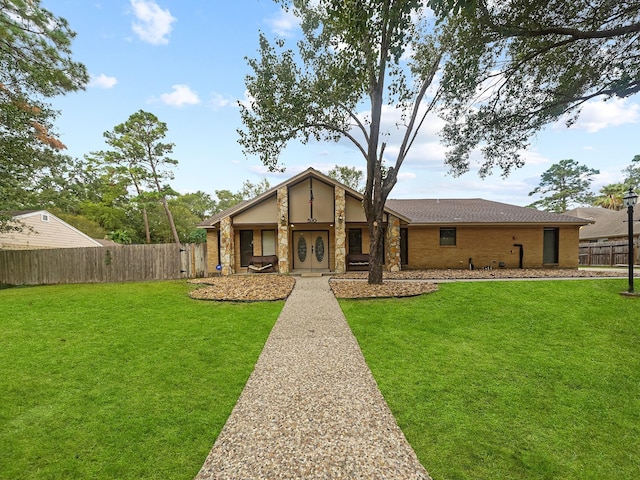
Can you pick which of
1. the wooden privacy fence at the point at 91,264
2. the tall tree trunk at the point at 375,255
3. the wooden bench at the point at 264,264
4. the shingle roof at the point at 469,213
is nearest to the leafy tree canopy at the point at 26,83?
the wooden privacy fence at the point at 91,264

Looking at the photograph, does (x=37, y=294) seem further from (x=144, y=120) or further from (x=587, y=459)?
(x=144, y=120)

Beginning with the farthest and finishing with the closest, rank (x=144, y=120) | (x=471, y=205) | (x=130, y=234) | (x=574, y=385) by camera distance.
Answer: (x=130, y=234), (x=144, y=120), (x=471, y=205), (x=574, y=385)

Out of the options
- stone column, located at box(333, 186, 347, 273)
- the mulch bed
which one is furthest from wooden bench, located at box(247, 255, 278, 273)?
stone column, located at box(333, 186, 347, 273)

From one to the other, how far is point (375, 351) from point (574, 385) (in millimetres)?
3210

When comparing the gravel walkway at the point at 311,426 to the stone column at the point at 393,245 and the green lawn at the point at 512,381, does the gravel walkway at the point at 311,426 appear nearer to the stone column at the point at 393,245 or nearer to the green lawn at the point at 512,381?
the green lawn at the point at 512,381

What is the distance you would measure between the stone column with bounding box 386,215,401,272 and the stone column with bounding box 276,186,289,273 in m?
5.68

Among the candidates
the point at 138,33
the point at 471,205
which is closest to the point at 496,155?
the point at 471,205

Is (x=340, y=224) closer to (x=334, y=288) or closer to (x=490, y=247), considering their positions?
(x=334, y=288)

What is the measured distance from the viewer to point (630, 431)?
145 inches

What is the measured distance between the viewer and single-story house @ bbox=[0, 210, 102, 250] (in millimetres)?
18203

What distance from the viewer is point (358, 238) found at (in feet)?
57.7

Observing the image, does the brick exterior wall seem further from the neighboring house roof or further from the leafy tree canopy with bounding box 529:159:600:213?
the leafy tree canopy with bounding box 529:159:600:213

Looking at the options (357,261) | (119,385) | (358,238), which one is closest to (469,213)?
(358,238)

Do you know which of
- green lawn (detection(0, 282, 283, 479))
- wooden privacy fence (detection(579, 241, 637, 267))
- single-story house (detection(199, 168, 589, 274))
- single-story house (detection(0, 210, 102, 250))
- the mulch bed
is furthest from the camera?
wooden privacy fence (detection(579, 241, 637, 267))
